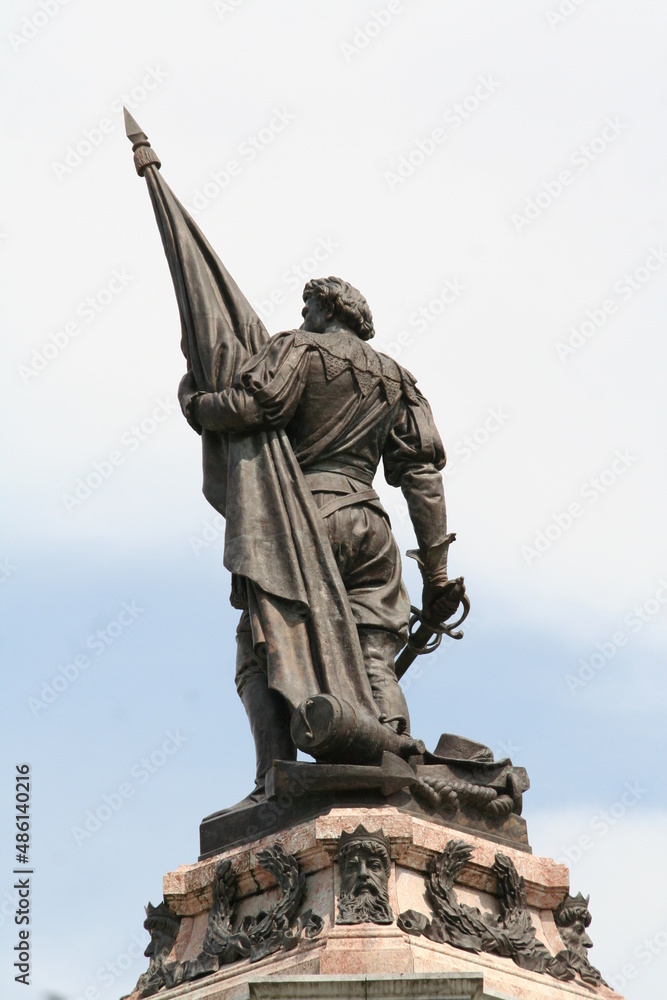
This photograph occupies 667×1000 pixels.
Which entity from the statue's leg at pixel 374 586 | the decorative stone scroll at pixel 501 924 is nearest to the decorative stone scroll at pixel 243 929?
the decorative stone scroll at pixel 501 924

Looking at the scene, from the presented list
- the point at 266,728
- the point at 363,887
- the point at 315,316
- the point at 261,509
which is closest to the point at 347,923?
the point at 363,887

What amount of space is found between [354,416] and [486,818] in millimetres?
3070

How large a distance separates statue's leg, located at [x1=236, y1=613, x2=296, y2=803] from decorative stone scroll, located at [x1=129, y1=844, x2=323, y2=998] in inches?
28.9

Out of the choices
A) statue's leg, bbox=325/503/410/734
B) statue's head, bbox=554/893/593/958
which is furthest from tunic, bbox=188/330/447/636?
statue's head, bbox=554/893/593/958

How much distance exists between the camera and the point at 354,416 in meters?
12.3

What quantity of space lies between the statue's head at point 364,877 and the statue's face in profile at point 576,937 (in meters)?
1.54

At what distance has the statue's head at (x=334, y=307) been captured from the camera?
12.7 metres

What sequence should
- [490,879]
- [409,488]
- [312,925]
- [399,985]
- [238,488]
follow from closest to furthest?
[399,985] → [312,925] → [490,879] → [238,488] → [409,488]

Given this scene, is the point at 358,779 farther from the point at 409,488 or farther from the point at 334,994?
the point at 409,488

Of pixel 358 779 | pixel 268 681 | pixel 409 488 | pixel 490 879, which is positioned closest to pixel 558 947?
pixel 490 879

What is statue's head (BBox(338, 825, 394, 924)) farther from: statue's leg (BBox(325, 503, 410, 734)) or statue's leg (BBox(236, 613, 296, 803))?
statue's leg (BBox(325, 503, 410, 734))

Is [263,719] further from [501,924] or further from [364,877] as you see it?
[501,924]

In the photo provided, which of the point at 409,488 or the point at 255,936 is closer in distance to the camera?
the point at 255,936

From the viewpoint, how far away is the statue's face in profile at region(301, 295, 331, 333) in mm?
12680
